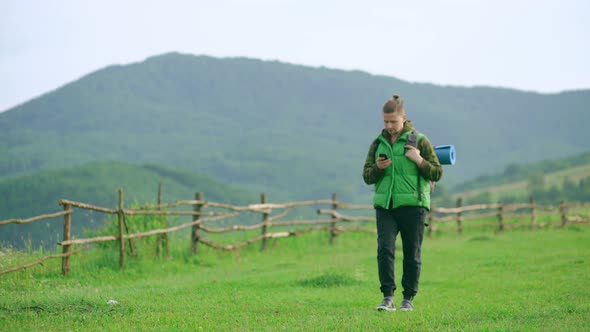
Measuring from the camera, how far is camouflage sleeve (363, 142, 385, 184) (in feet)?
21.9

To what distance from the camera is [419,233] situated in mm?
6703

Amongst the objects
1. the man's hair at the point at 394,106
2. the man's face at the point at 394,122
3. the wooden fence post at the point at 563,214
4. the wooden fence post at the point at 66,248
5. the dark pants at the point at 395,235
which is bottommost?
the wooden fence post at the point at 563,214

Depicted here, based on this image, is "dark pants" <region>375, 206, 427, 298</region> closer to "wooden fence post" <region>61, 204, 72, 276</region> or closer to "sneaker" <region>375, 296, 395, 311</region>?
"sneaker" <region>375, 296, 395, 311</region>

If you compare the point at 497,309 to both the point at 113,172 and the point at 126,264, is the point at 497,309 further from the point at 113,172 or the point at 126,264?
the point at 113,172

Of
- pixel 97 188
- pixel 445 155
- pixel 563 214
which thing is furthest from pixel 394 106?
pixel 97 188

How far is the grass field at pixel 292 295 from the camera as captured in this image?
6109 millimetres

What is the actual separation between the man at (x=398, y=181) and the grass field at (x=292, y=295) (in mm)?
582

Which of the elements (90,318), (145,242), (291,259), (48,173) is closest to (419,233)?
(90,318)

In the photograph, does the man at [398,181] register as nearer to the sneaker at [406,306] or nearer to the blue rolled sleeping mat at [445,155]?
the sneaker at [406,306]

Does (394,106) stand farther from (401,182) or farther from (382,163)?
(401,182)

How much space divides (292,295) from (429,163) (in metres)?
3.08

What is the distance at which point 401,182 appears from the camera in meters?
6.61

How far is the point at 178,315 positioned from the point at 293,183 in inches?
6448

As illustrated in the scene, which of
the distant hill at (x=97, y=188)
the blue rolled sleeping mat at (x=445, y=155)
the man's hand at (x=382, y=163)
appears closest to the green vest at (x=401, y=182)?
the man's hand at (x=382, y=163)
